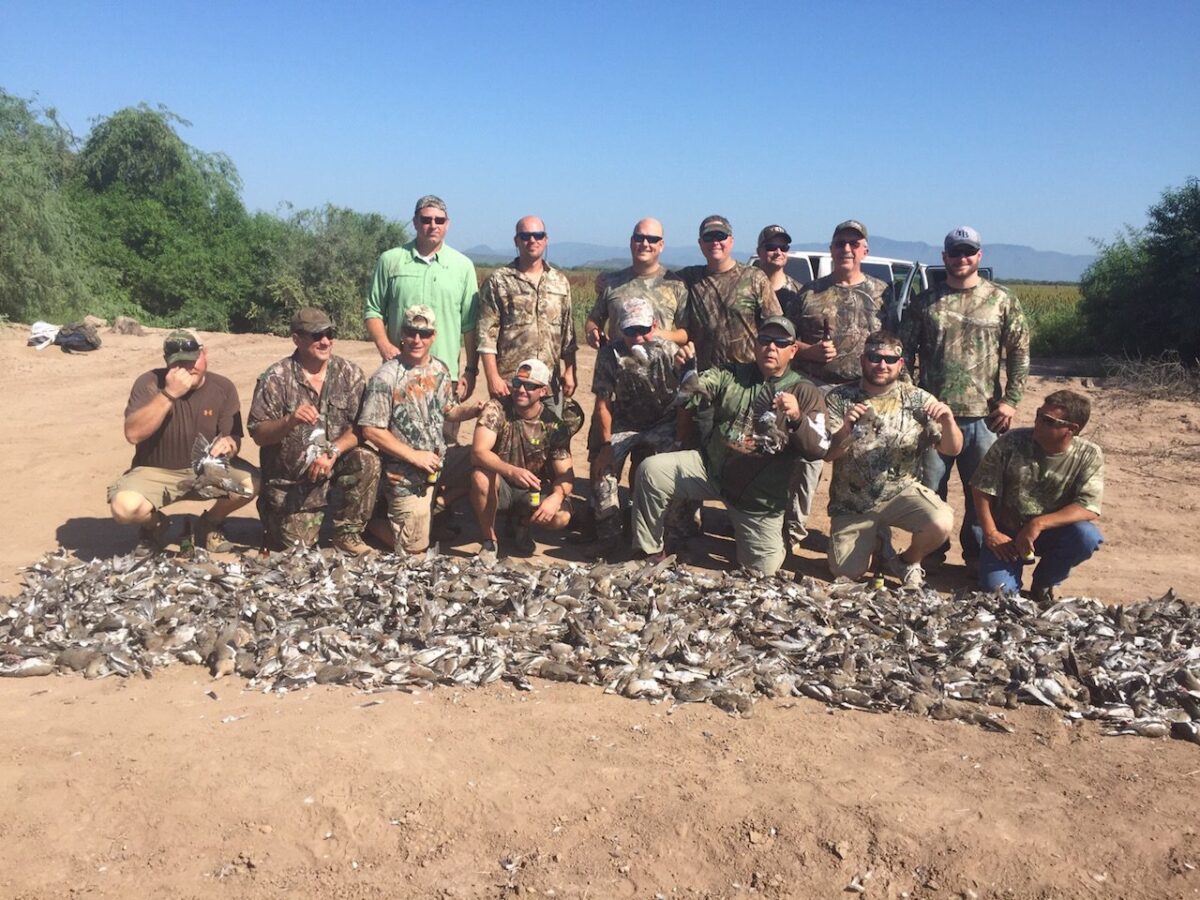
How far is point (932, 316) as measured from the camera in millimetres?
6367

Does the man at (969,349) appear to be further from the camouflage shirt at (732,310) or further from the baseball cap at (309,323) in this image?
the baseball cap at (309,323)

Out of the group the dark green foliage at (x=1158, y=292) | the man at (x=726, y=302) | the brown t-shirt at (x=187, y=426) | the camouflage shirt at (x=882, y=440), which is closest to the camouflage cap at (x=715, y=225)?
the man at (x=726, y=302)

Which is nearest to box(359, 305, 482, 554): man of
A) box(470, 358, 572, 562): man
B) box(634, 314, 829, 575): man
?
box(470, 358, 572, 562): man

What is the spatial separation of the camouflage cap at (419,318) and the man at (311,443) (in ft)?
1.67

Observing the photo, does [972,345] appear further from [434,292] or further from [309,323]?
[309,323]

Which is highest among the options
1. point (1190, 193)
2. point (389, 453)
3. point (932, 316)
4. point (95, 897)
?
point (1190, 193)

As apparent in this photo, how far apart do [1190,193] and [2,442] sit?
17.4m

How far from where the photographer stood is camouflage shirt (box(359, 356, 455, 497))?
625cm

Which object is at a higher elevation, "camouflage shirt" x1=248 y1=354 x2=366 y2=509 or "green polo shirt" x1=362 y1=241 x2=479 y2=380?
"green polo shirt" x1=362 y1=241 x2=479 y2=380

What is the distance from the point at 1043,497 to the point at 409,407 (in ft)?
12.9

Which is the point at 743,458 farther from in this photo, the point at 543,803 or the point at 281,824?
the point at 281,824

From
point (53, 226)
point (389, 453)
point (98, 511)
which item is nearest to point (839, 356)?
point (389, 453)

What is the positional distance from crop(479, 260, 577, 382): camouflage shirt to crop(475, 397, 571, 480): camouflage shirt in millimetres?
499

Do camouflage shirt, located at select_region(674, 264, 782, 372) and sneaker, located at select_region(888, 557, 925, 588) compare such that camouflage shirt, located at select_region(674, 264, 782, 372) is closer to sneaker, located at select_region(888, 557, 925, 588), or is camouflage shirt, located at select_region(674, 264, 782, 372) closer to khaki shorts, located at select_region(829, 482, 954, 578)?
khaki shorts, located at select_region(829, 482, 954, 578)
